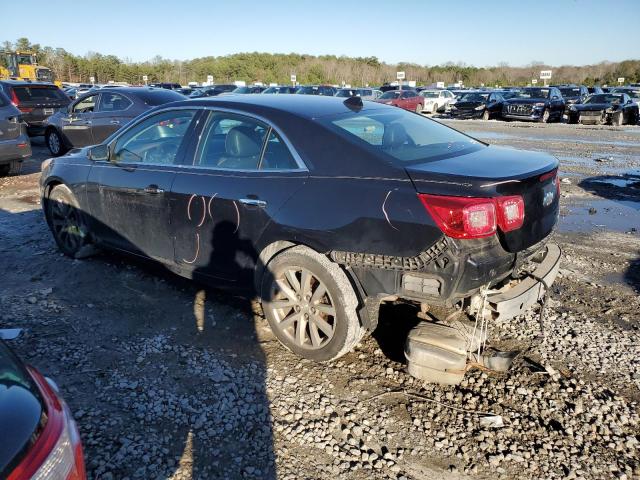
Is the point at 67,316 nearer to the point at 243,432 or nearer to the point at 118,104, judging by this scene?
the point at 243,432

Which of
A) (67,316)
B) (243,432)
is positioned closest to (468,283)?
(243,432)

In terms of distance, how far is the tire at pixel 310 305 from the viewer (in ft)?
10.8

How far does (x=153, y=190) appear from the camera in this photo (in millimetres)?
4262

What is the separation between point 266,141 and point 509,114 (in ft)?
85.0

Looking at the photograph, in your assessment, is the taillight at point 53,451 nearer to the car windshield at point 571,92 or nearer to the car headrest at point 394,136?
the car headrest at point 394,136

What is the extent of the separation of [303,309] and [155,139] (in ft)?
7.40

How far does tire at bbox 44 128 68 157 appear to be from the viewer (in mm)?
12031

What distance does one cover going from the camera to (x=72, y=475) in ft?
5.63

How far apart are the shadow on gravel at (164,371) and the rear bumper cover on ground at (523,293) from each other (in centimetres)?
153

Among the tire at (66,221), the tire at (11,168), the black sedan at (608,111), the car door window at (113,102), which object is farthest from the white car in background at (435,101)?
the tire at (66,221)

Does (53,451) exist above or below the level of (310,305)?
above

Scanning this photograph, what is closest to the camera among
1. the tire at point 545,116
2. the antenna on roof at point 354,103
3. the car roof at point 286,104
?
the car roof at point 286,104

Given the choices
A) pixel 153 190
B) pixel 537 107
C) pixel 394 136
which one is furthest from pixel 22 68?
pixel 394 136

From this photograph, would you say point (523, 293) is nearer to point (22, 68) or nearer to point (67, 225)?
point (67, 225)
